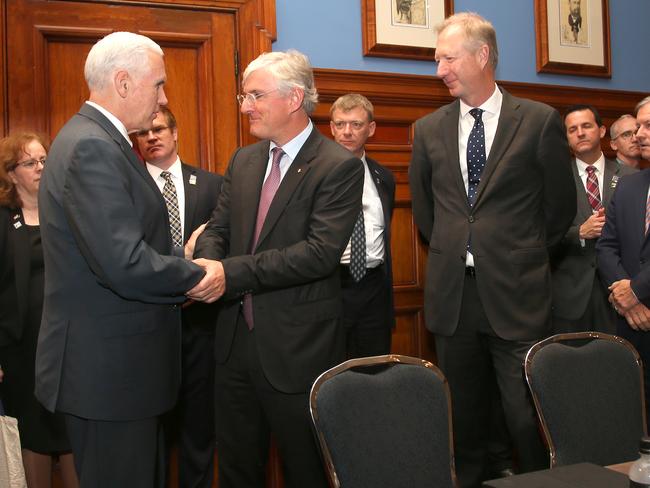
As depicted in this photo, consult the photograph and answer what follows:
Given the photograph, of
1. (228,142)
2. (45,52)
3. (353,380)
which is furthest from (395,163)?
(353,380)

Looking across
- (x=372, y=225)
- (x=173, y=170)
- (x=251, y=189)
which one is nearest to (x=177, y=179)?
(x=173, y=170)

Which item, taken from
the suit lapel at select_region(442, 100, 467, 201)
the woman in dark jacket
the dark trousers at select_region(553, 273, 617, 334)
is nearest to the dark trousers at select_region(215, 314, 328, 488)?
the woman in dark jacket

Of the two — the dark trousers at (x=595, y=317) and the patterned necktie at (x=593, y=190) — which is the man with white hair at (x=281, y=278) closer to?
the dark trousers at (x=595, y=317)

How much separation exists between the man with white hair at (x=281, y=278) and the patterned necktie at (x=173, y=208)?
26.6 inches

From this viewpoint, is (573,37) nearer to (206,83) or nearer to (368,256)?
(368,256)

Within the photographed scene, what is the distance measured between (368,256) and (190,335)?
Result: 1079mm

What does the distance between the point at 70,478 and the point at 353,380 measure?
2029 mm

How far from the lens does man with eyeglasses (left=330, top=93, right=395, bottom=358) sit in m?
4.07

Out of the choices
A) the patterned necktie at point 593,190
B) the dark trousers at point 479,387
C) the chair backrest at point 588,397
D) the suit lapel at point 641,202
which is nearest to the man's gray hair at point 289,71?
the dark trousers at point 479,387

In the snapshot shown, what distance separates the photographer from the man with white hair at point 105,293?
2215 mm

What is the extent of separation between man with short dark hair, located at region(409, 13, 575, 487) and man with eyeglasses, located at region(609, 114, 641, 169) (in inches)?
77.2

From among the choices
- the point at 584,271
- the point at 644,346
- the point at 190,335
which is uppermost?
the point at 584,271

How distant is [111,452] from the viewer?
228 cm

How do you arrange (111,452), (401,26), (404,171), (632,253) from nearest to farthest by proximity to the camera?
(111,452)
(632,253)
(401,26)
(404,171)
